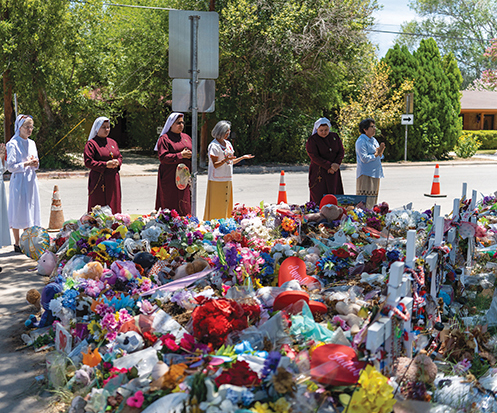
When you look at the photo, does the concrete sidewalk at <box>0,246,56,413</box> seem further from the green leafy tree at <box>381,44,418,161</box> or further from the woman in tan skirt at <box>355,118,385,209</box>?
the green leafy tree at <box>381,44,418,161</box>

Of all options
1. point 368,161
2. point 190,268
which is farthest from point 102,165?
point 368,161

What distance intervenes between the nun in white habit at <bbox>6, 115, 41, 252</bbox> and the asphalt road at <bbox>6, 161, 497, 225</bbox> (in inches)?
95.7

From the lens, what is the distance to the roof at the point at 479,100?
142 ft

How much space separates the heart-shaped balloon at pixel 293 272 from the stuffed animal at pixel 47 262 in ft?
9.83

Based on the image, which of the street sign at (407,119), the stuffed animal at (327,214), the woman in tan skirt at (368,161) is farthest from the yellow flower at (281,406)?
the street sign at (407,119)

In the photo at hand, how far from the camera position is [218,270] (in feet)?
15.1

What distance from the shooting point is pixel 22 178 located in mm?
7500

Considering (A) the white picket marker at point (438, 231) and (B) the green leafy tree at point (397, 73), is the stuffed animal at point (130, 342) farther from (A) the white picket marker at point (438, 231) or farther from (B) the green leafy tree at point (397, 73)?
(B) the green leafy tree at point (397, 73)

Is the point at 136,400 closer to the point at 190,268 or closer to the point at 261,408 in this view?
the point at 261,408

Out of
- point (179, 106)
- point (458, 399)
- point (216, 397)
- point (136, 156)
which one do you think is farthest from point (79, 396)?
point (136, 156)

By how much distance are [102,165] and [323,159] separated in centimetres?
308

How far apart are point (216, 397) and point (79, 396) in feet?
3.47

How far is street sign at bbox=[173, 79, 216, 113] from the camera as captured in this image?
20.8ft

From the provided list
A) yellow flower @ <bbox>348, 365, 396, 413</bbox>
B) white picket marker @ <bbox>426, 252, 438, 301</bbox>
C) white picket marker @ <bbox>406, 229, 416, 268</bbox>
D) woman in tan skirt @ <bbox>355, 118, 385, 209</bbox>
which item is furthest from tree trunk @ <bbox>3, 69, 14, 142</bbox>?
yellow flower @ <bbox>348, 365, 396, 413</bbox>
